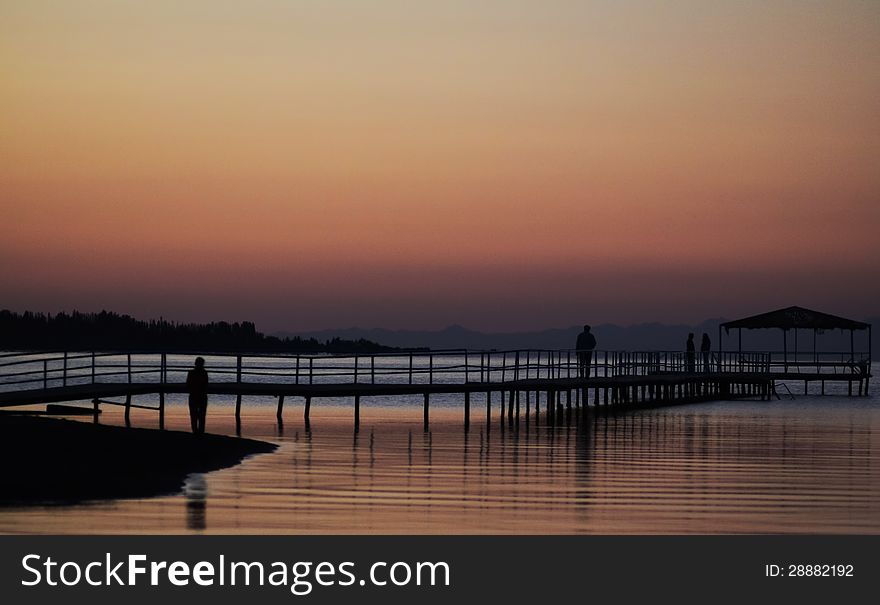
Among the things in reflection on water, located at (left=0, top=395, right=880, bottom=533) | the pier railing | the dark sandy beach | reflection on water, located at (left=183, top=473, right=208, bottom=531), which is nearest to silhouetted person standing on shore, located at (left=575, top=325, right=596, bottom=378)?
the pier railing

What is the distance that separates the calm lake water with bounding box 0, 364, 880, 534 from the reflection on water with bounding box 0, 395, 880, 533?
0.02 metres

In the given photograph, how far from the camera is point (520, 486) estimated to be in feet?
63.5

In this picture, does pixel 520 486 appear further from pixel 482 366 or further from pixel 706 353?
pixel 706 353

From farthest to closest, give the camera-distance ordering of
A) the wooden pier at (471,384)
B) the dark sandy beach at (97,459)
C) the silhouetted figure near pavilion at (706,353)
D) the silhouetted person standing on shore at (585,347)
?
1. the silhouetted figure near pavilion at (706,353)
2. the silhouetted person standing on shore at (585,347)
3. the wooden pier at (471,384)
4. the dark sandy beach at (97,459)

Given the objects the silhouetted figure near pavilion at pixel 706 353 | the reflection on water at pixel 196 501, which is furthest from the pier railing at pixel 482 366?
the reflection on water at pixel 196 501

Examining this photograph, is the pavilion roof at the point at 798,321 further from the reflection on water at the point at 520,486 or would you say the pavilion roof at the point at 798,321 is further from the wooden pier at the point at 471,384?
the reflection on water at the point at 520,486

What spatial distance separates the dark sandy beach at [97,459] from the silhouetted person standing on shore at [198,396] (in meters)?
0.25

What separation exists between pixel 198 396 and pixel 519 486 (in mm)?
8147

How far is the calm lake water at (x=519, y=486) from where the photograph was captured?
15484mm
